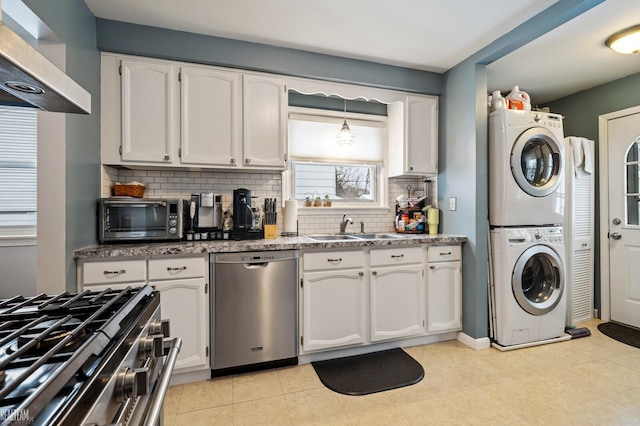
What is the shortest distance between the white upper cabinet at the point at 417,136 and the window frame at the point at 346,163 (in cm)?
24

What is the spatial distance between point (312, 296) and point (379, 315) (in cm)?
63

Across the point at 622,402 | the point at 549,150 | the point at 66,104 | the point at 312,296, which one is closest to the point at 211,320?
the point at 312,296

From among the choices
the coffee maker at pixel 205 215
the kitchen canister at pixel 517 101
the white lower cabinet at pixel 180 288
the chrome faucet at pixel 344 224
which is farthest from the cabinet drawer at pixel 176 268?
the kitchen canister at pixel 517 101

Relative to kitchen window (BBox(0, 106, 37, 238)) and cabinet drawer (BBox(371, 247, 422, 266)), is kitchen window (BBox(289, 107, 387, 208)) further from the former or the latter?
kitchen window (BBox(0, 106, 37, 238))

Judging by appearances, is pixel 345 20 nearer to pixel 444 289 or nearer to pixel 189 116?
pixel 189 116

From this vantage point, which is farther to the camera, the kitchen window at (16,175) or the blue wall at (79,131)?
the kitchen window at (16,175)

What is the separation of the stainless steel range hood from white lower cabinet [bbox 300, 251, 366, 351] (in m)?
1.72

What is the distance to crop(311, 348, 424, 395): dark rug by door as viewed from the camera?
81.8 inches

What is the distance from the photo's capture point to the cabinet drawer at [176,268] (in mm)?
2049

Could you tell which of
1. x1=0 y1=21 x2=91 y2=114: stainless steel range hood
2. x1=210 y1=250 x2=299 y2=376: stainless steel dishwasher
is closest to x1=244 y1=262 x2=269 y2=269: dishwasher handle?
x1=210 y1=250 x2=299 y2=376: stainless steel dishwasher

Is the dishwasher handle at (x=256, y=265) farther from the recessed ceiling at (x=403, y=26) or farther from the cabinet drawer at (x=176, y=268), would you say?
the recessed ceiling at (x=403, y=26)

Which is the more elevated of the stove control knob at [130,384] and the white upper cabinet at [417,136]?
the white upper cabinet at [417,136]

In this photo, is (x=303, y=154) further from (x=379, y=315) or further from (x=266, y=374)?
(x=266, y=374)

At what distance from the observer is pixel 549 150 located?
2760 mm
